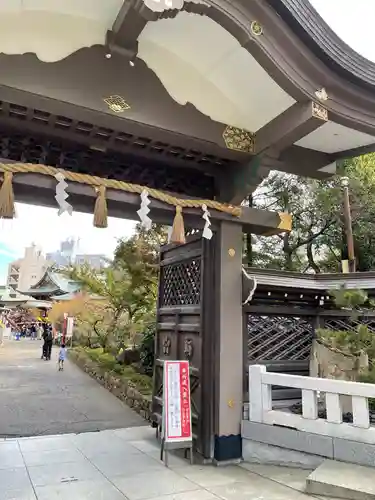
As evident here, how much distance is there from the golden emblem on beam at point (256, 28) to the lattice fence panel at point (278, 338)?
128 inches

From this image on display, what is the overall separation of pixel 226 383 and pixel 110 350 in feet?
37.3

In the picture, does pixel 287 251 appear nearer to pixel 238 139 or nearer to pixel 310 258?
pixel 310 258

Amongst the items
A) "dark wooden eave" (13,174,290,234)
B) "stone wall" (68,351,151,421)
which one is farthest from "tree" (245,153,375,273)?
"dark wooden eave" (13,174,290,234)

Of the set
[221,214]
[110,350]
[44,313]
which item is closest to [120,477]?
[221,214]

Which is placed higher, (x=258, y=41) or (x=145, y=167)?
(x=258, y=41)

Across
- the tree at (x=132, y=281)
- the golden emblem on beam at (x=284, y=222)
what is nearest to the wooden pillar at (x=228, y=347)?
the golden emblem on beam at (x=284, y=222)

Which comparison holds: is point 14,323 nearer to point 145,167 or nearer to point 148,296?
point 148,296

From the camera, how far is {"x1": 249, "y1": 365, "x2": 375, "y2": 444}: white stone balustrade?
3895mm

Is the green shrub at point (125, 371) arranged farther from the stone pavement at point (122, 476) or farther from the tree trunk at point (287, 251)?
the tree trunk at point (287, 251)

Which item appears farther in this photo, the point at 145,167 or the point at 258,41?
the point at 145,167

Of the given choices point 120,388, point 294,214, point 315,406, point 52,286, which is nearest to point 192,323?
point 315,406

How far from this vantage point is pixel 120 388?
9.90 meters

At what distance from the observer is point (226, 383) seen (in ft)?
15.1

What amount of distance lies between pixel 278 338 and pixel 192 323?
4.15ft
